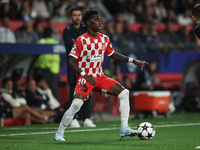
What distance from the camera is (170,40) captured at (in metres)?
19.6

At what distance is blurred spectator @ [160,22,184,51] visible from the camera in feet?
61.7

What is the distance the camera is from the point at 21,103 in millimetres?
13016

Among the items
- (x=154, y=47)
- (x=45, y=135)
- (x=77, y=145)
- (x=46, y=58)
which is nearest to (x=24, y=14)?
(x=46, y=58)

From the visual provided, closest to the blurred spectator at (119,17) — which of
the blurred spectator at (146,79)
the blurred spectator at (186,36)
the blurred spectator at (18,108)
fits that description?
the blurred spectator at (186,36)

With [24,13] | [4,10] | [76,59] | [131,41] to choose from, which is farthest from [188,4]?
[76,59]

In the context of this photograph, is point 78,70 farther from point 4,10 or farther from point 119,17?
point 119,17

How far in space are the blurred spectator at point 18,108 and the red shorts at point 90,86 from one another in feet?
15.6

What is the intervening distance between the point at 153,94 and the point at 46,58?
3.14 metres

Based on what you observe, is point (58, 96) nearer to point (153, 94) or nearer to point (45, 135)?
point (153, 94)

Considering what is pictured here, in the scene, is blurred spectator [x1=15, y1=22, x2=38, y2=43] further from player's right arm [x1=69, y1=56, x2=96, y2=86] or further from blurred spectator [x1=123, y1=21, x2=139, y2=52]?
player's right arm [x1=69, y1=56, x2=96, y2=86]

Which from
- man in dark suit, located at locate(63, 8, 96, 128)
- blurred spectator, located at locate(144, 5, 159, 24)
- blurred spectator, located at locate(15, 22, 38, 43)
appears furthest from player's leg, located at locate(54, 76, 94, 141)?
blurred spectator, located at locate(144, 5, 159, 24)

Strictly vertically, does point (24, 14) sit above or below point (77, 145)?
above

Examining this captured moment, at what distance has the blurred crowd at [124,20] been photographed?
15.5 m

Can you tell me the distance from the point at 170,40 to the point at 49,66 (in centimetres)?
659
